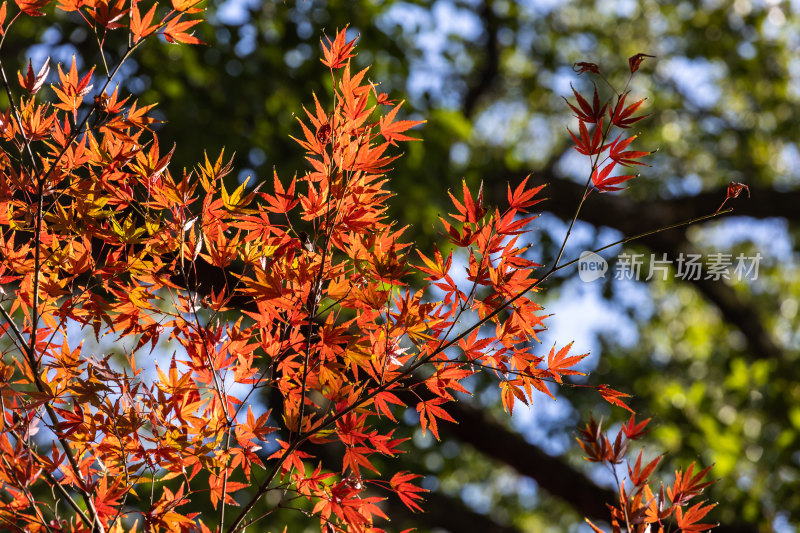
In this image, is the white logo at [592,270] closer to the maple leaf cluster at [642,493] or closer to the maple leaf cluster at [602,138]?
the maple leaf cluster at [642,493]

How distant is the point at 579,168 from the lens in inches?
205

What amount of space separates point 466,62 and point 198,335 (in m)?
4.10

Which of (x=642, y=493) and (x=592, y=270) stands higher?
(x=592, y=270)

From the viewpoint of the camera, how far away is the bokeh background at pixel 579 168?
2.42 metres

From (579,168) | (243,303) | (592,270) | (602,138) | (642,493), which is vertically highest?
(579,168)

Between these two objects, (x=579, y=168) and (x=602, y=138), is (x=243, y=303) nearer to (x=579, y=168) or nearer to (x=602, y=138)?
(x=602, y=138)

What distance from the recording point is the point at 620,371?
12.2 ft

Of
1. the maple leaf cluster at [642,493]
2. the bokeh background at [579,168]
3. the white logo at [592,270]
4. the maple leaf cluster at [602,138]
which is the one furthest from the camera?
the white logo at [592,270]

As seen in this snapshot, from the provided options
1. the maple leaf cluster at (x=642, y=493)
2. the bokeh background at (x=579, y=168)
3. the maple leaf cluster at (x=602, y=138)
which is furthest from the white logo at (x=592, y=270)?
the maple leaf cluster at (x=602, y=138)

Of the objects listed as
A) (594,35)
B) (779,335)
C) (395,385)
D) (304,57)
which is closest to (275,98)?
(304,57)

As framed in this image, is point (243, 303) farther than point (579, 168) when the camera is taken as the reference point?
No

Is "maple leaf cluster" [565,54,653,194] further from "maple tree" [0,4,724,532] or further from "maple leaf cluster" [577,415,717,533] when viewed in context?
"maple leaf cluster" [577,415,717,533]

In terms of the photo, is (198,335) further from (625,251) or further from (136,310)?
(625,251)

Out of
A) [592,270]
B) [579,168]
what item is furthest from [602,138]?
[579,168]
